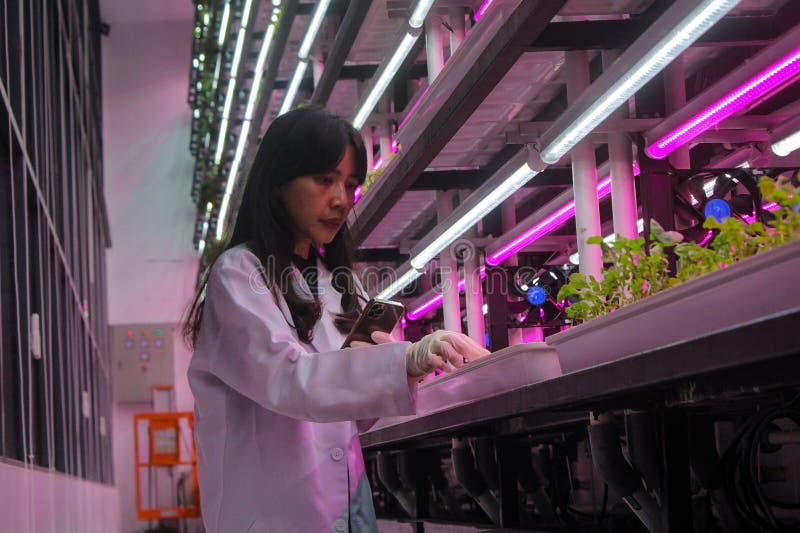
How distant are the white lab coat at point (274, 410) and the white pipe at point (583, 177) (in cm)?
351

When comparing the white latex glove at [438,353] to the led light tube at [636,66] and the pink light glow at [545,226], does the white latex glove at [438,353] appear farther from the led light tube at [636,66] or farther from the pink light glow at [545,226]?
the pink light glow at [545,226]

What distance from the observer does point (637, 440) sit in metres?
2.14

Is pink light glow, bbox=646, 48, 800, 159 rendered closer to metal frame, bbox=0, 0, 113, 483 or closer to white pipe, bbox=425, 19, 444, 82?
white pipe, bbox=425, 19, 444, 82

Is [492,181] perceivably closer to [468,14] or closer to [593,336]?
[468,14]

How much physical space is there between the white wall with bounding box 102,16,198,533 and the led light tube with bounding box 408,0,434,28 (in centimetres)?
1238

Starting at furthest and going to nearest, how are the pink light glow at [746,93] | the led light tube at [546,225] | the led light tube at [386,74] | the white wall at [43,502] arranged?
the led light tube at [546,225] < the led light tube at [386,74] < the pink light glow at [746,93] < the white wall at [43,502]

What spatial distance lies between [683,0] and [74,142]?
270 inches

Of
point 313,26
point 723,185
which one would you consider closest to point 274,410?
point 723,185

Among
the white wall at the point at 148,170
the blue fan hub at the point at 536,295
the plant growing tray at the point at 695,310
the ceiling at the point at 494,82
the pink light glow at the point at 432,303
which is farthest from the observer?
the white wall at the point at 148,170

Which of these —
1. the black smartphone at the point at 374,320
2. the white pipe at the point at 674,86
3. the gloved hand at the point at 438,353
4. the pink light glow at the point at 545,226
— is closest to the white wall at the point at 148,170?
the pink light glow at the point at 545,226

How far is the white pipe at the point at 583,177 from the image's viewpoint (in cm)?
494

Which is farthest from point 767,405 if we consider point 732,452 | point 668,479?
→ point 668,479

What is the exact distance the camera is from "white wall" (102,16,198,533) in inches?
653

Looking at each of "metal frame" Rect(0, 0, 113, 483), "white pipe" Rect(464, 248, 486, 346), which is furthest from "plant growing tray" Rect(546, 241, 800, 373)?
"white pipe" Rect(464, 248, 486, 346)
